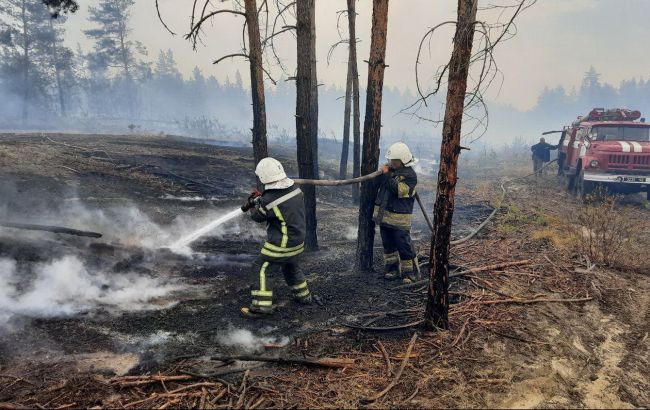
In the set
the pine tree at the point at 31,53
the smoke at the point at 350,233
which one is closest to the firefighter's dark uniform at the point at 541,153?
the smoke at the point at 350,233

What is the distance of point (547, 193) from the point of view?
14.6m

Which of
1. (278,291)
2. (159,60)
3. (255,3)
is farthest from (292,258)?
(159,60)

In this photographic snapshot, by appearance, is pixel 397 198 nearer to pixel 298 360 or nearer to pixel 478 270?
pixel 478 270

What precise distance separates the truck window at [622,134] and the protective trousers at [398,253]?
35.2 feet

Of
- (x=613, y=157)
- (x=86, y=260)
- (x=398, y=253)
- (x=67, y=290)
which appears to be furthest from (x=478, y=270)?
(x=613, y=157)

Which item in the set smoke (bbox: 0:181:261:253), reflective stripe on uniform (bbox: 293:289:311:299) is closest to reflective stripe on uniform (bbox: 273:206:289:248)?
reflective stripe on uniform (bbox: 293:289:311:299)

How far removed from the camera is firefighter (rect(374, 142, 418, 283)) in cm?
601

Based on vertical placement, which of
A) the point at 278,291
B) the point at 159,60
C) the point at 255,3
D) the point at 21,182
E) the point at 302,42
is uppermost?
the point at 159,60

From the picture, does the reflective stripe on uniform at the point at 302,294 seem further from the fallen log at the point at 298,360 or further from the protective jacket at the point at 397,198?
the protective jacket at the point at 397,198

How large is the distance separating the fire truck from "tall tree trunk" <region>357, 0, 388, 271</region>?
9.68 m

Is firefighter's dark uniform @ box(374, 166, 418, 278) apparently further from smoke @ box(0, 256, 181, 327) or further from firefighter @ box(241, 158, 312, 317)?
smoke @ box(0, 256, 181, 327)

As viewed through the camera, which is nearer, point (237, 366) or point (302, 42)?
point (237, 366)

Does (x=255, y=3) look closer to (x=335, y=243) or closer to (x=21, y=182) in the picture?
(x=335, y=243)

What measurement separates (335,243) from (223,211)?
323 centimetres
